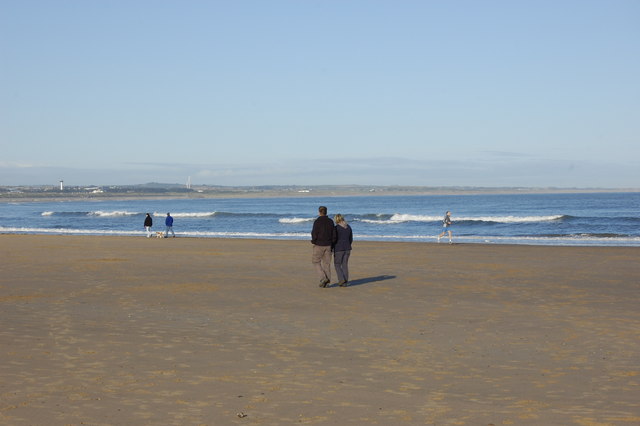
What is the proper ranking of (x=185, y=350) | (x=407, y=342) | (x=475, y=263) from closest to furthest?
(x=185, y=350) → (x=407, y=342) → (x=475, y=263)

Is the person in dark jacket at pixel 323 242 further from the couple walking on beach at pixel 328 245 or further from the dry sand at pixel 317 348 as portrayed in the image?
the dry sand at pixel 317 348

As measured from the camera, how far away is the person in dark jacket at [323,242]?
49.2 feet

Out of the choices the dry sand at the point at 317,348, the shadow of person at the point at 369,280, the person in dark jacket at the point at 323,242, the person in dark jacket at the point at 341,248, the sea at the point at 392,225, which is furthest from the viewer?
the sea at the point at 392,225

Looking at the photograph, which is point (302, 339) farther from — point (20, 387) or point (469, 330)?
point (20, 387)

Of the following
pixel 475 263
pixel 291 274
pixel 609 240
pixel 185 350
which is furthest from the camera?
pixel 609 240

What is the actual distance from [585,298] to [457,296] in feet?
8.11

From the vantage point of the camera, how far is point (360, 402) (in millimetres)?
6551

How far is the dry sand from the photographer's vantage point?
629cm

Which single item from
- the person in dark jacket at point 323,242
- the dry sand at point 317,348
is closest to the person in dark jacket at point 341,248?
the person in dark jacket at point 323,242

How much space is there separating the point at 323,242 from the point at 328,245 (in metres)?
0.13

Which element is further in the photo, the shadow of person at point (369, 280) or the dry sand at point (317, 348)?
the shadow of person at point (369, 280)

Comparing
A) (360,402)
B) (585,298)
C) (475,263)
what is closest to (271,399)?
(360,402)

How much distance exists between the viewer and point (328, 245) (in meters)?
15.1

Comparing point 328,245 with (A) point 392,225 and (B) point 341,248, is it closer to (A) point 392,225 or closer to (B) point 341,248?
(B) point 341,248
